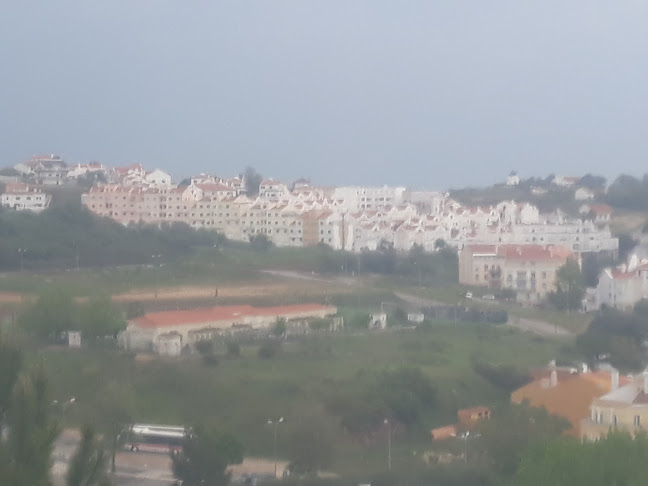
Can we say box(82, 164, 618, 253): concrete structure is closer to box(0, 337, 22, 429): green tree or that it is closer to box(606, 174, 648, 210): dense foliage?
box(606, 174, 648, 210): dense foliage

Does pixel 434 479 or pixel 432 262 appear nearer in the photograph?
pixel 434 479

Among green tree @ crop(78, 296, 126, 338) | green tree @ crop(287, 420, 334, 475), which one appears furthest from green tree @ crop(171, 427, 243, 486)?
green tree @ crop(78, 296, 126, 338)

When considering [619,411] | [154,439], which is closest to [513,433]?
[619,411]

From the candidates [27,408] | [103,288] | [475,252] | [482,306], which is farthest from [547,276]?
[27,408]

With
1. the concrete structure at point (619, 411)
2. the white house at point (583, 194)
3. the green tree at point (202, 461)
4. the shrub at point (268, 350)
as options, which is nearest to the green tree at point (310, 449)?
the green tree at point (202, 461)

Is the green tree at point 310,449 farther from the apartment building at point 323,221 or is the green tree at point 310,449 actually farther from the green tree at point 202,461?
the apartment building at point 323,221

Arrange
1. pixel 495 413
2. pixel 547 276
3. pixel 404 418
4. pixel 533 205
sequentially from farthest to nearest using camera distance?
pixel 533 205 → pixel 547 276 → pixel 404 418 → pixel 495 413

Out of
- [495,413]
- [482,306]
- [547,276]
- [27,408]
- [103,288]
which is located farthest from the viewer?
[547,276]

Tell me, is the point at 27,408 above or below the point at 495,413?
above

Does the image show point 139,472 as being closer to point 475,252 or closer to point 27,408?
point 27,408
